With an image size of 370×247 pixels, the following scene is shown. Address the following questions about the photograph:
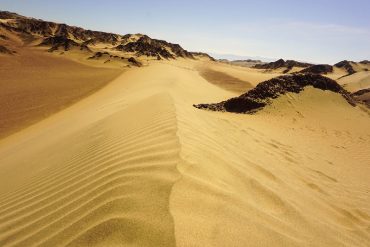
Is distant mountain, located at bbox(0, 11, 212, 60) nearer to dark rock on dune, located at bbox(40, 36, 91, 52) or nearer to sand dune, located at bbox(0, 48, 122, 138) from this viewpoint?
dark rock on dune, located at bbox(40, 36, 91, 52)

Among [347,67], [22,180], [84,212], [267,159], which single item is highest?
[84,212]

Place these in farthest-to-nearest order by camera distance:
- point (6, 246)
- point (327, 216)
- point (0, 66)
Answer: point (0, 66)
point (327, 216)
point (6, 246)

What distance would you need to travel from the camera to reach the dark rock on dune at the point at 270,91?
9.93 metres

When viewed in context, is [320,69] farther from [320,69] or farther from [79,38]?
[79,38]

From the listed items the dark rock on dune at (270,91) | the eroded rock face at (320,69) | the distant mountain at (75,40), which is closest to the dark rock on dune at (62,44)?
the distant mountain at (75,40)

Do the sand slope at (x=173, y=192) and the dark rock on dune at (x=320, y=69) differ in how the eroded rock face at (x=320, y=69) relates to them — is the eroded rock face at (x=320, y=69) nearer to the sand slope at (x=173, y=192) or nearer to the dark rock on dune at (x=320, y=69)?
the dark rock on dune at (x=320, y=69)

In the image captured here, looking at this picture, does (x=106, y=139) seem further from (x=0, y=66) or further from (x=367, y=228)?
(x=0, y=66)

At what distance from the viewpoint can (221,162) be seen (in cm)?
371

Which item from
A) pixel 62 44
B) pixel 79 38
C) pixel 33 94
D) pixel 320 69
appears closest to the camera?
pixel 33 94

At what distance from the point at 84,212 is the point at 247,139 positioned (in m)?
3.96

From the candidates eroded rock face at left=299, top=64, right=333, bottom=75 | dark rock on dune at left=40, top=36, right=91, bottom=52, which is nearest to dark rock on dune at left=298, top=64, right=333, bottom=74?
eroded rock face at left=299, top=64, right=333, bottom=75

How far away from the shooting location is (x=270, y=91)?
10750 millimetres

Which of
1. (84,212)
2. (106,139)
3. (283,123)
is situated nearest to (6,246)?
A: (84,212)

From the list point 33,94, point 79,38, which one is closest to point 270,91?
point 33,94
